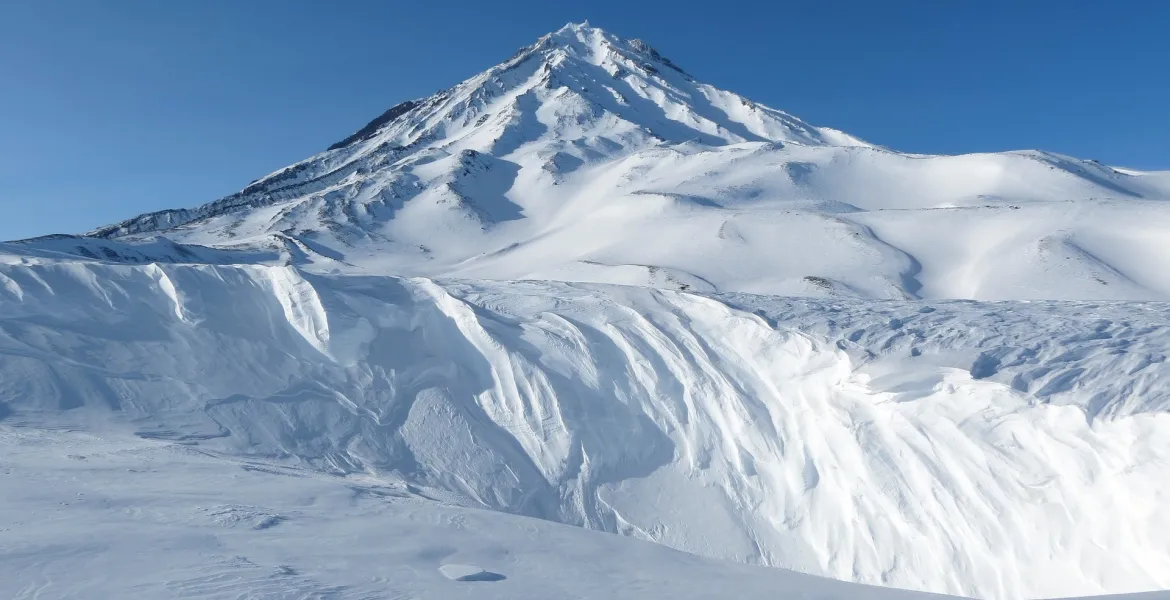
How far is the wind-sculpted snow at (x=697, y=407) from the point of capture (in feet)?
29.9

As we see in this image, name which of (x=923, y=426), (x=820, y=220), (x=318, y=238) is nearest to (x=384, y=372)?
(x=923, y=426)

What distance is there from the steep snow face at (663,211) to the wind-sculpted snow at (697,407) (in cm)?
524

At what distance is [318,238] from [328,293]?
110ft

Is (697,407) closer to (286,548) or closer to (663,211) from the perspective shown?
(286,548)

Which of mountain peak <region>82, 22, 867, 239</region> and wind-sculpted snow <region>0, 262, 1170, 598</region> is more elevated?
mountain peak <region>82, 22, 867, 239</region>

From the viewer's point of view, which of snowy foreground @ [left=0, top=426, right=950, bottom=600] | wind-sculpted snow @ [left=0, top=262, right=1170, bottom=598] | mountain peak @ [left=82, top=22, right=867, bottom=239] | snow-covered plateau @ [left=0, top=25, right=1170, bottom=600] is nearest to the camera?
snowy foreground @ [left=0, top=426, right=950, bottom=600]

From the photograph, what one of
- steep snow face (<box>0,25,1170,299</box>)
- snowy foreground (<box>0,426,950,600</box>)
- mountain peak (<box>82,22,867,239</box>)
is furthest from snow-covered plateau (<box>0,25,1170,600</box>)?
mountain peak (<box>82,22,867,239</box>)

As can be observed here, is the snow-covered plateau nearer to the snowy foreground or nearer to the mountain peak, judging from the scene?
the snowy foreground

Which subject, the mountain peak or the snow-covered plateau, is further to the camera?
the mountain peak

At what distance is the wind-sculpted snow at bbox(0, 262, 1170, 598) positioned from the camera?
29.9 feet

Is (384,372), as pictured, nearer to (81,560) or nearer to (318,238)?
(81,560)

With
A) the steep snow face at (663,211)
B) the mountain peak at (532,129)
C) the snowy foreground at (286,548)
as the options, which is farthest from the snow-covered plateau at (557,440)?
the mountain peak at (532,129)

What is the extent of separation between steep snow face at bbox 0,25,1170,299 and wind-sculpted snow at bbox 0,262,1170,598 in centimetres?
524

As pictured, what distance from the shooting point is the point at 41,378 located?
10008mm
